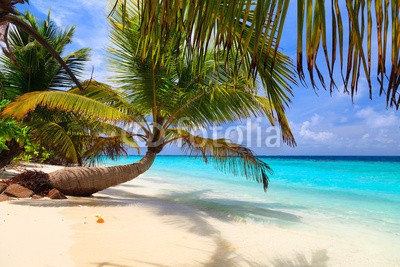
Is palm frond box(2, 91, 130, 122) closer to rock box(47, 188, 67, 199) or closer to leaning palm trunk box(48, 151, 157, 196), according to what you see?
leaning palm trunk box(48, 151, 157, 196)

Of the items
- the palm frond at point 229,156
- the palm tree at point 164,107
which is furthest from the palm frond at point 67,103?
the palm frond at point 229,156

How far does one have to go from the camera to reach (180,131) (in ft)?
21.0

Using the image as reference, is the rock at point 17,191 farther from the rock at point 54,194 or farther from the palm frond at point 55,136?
the palm frond at point 55,136

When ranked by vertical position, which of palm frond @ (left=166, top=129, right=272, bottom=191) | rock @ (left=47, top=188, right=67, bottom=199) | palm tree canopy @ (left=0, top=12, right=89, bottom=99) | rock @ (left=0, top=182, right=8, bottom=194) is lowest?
rock @ (left=47, top=188, right=67, bottom=199)

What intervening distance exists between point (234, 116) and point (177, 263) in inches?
153

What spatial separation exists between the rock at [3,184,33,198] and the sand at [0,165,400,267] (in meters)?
0.55

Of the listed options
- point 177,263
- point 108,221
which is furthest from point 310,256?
point 108,221

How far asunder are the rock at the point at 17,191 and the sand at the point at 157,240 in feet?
1.81

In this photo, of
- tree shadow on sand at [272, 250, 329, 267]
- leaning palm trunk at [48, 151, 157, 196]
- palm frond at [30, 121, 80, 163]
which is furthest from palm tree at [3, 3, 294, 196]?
tree shadow on sand at [272, 250, 329, 267]

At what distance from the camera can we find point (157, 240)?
3.17 m

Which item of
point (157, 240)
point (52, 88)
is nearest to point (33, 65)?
point (52, 88)

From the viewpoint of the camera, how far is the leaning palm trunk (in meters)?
5.51

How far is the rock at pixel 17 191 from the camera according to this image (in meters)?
4.86

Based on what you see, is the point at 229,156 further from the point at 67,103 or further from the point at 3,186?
the point at 3,186
